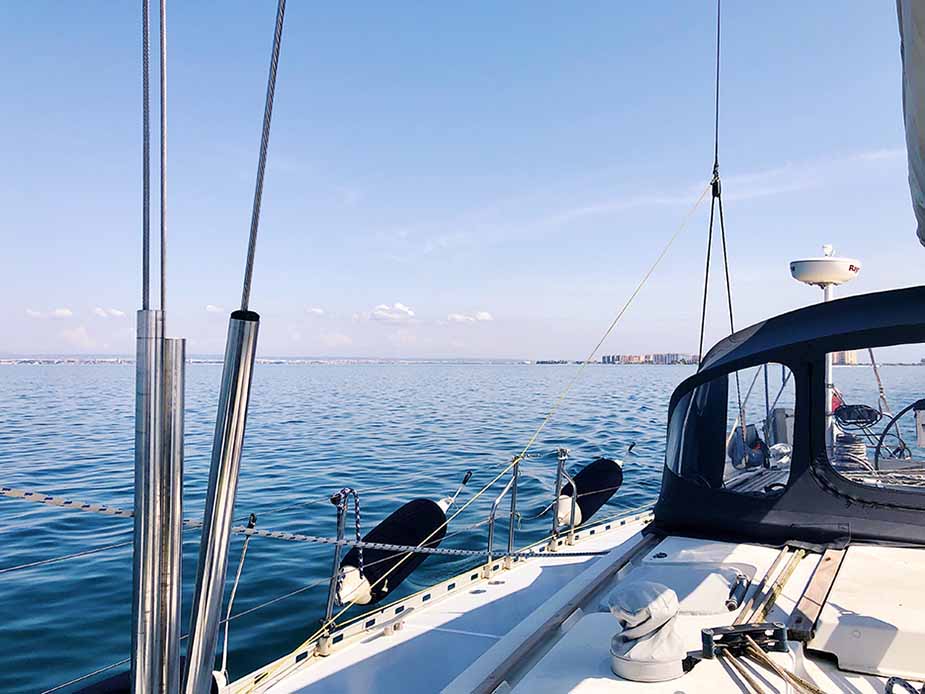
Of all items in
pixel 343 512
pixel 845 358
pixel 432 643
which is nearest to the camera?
pixel 845 358

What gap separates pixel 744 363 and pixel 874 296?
76 centimetres

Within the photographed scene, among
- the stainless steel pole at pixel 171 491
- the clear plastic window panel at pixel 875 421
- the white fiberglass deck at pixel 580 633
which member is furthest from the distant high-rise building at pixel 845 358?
the stainless steel pole at pixel 171 491

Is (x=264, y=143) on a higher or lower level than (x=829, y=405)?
higher

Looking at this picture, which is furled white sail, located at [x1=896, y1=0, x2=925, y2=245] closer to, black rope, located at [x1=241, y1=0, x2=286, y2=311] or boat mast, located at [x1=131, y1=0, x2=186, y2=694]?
black rope, located at [x1=241, y1=0, x2=286, y2=311]

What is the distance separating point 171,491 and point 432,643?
299 cm

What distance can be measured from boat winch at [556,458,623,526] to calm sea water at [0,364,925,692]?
1.14m

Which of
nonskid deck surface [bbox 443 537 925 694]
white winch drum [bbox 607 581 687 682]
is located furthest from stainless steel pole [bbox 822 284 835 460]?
white winch drum [bbox 607 581 687 682]

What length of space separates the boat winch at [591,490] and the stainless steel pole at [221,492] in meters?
5.92

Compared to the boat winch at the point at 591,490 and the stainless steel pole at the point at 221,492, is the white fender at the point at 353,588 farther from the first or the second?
the stainless steel pole at the point at 221,492

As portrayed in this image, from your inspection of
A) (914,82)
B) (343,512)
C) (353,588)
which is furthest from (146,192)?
(353,588)

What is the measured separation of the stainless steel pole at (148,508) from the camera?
141 cm

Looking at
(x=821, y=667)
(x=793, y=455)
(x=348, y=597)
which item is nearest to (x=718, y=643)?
(x=821, y=667)

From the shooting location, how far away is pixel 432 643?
403 centimetres

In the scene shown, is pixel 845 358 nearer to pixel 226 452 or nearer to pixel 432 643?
pixel 432 643
